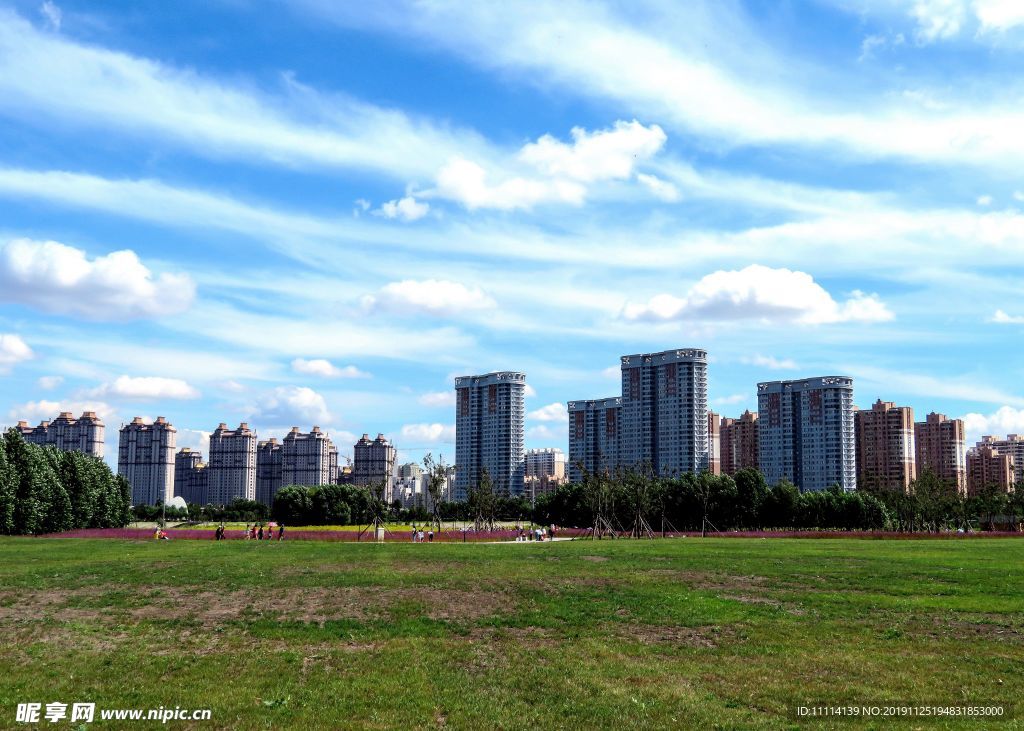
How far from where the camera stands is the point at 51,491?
325ft

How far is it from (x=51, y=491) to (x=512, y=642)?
9419 cm

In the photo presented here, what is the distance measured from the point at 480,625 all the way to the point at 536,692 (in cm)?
780

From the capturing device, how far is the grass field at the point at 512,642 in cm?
1802

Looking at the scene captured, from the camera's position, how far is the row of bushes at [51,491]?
90750mm

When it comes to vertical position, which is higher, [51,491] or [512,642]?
[512,642]

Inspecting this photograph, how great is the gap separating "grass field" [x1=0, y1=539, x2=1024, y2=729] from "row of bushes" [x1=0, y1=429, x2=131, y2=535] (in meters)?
57.3

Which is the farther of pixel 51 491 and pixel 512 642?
pixel 51 491

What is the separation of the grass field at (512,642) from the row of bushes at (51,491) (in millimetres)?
57349

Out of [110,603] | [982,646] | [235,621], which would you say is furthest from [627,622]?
[110,603]

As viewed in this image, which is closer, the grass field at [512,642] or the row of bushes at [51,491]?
the grass field at [512,642]

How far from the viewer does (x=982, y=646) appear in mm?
22750

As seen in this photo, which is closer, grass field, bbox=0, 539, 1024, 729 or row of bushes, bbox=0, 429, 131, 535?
grass field, bbox=0, 539, 1024, 729

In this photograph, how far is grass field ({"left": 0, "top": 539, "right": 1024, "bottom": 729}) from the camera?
18.0 metres

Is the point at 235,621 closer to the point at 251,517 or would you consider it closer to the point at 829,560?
the point at 829,560
